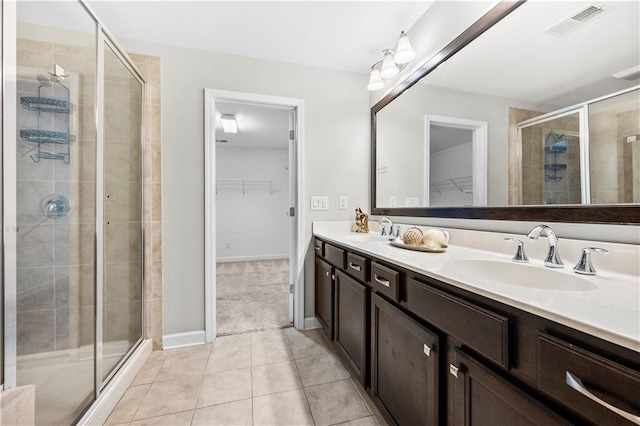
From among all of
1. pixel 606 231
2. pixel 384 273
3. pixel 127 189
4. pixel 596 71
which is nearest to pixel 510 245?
pixel 606 231

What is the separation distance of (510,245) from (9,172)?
2.01m

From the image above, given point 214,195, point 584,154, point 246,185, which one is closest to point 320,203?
point 214,195

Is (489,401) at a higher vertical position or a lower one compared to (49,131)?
lower

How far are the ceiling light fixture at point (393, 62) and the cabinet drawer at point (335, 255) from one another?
4.27ft

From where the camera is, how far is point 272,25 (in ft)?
5.67

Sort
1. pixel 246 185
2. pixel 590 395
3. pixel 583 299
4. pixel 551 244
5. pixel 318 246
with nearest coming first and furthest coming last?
pixel 590 395 < pixel 583 299 < pixel 551 244 < pixel 318 246 < pixel 246 185

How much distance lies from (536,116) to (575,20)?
1.07 ft

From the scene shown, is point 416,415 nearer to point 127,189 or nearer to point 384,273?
point 384,273

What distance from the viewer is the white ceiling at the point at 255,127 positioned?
3.16 meters

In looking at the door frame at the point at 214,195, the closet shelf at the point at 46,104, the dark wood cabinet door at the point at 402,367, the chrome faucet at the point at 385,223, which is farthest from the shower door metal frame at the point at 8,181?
the chrome faucet at the point at 385,223

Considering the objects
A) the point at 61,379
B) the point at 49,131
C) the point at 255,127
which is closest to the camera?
the point at 61,379

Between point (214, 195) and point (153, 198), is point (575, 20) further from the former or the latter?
point (153, 198)

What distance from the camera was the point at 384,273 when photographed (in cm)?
110

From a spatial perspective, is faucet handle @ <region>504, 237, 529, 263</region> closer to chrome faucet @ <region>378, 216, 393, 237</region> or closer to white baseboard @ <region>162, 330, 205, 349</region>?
chrome faucet @ <region>378, 216, 393, 237</region>
